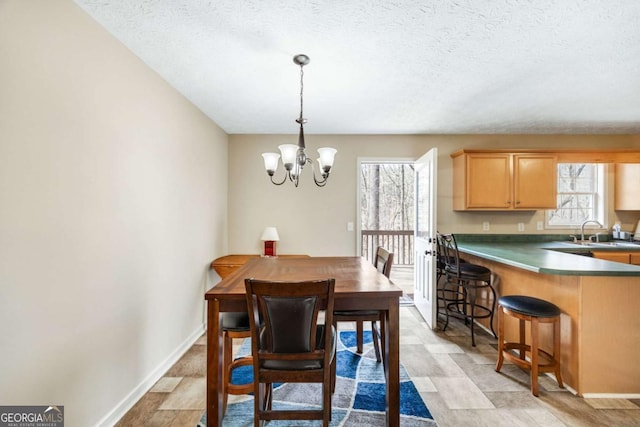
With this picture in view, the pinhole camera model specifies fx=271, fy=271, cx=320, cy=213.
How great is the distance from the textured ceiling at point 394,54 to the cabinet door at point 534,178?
21.3 inches

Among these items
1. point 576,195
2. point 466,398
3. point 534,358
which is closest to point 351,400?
point 466,398

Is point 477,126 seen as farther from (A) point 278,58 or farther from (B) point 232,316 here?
(B) point 232,316

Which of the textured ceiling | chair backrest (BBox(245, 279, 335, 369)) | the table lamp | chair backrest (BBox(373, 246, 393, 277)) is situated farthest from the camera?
the table lamp

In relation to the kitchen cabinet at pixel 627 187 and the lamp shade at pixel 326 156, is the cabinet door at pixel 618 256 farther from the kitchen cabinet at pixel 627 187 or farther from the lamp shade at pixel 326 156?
the lamp shade at pixel 326 156


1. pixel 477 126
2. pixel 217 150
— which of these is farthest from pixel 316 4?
pixel 477 126

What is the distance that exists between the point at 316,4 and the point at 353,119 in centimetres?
184

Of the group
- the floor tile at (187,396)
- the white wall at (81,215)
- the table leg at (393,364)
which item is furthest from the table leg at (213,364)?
the table leg at (393,364)

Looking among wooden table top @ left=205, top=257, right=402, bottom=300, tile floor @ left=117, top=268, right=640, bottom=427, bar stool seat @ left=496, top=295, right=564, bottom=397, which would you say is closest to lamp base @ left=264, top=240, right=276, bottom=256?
wooden table top @ left=205, top=257, right=402, bottom=300

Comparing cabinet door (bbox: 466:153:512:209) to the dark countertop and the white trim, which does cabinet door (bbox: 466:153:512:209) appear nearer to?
the dark countertop

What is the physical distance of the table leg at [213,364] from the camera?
1.52 meters

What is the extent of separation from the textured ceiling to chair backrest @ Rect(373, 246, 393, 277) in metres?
1.46

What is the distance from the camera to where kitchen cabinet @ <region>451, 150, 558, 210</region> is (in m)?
3.45

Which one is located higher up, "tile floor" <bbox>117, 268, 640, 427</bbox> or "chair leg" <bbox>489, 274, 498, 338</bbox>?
"chair leg" <bbox>489, 274, 498, 338</bbox>

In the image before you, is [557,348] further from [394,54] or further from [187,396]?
[187,396]
